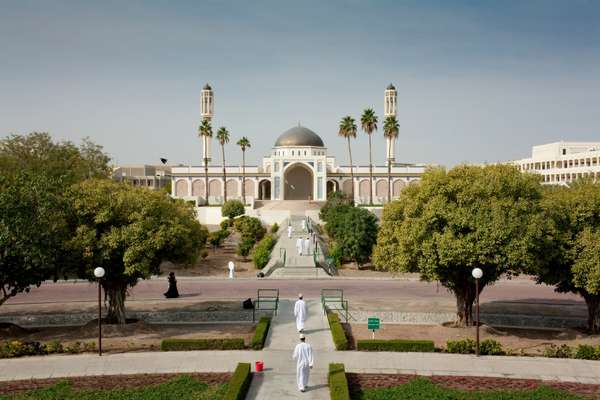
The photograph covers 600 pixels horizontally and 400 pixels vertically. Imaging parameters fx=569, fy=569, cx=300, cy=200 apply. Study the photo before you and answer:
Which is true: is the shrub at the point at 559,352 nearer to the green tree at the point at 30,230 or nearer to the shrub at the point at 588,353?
the shrub at the point at 588,353

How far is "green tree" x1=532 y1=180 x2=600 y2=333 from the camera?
17.8 meters

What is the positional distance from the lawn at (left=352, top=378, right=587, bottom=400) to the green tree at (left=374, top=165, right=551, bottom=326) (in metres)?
5.61

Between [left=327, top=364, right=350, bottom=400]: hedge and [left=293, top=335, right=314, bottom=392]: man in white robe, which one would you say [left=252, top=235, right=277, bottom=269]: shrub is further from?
[left=293, top=335, right=314, bottom=392]: man in white robe

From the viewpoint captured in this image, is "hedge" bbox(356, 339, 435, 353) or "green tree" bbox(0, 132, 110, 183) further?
"green tree" bbox(0, 132, 110, 183)

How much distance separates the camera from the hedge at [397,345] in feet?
54.4

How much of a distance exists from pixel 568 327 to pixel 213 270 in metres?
24.4

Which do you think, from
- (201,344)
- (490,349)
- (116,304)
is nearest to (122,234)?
(116,304)

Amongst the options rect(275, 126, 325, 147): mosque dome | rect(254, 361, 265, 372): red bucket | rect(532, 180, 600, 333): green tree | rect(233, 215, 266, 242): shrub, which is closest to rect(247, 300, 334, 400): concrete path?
rect(254, 361, 265, 372): red bucket

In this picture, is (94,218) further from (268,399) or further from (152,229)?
(268,399)

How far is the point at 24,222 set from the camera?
684 inches

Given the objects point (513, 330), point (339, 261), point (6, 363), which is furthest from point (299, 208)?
point (6, 363)

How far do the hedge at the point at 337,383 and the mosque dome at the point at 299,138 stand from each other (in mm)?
63361

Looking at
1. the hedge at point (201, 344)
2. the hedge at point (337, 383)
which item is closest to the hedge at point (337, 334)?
the hedge at point (337, 383)

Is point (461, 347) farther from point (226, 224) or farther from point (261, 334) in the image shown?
point (226, 224)
